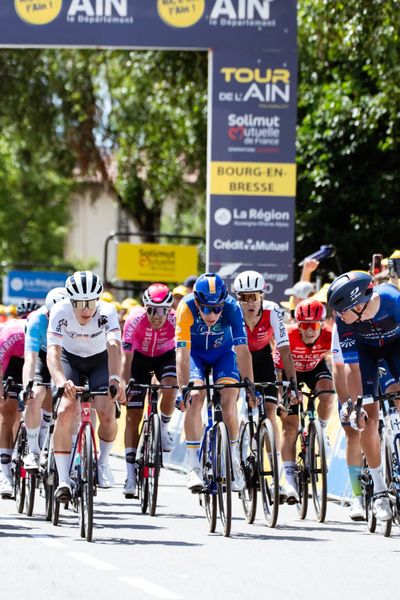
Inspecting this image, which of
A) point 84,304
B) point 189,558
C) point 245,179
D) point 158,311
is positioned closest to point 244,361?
point 84,304

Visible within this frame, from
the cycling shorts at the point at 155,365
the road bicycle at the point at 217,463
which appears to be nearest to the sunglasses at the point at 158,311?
the cycling shorts at the point at 155,365

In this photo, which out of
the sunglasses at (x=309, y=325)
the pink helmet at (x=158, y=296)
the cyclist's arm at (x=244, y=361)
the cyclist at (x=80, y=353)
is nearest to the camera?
the cyclist at (x=80, y=353)

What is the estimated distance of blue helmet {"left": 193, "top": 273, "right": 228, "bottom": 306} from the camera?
11.8 meters

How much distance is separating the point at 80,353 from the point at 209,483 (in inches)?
59.4

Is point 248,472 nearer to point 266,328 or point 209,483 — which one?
point 209,483

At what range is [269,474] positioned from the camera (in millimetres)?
11992

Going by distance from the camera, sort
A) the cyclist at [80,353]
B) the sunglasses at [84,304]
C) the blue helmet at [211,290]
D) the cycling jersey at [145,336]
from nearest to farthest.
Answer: the cyclist at [80,353]
the sunglasses at [84,304]
the blue helmet at [211,290]
the cycling jersey at [145,336]

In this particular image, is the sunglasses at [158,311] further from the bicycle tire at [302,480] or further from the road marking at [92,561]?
the road marking at [92,561]

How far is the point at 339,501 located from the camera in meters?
14.6

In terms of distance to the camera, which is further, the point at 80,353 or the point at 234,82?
the point at 234,82

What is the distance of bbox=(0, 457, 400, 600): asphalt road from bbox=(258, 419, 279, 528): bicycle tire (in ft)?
0.46

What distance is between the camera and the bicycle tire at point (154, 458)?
509 inches

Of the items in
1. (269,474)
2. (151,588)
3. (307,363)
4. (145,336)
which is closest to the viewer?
(151,588)

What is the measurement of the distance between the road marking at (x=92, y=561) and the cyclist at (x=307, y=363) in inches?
128
